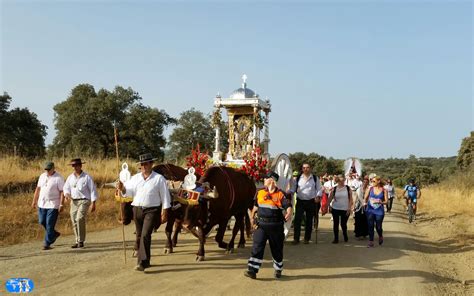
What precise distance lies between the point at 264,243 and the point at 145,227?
2006mm

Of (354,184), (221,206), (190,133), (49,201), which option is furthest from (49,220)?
(190,133)

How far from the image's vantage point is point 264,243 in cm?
789

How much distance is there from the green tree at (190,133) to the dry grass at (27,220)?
27461 millimetres

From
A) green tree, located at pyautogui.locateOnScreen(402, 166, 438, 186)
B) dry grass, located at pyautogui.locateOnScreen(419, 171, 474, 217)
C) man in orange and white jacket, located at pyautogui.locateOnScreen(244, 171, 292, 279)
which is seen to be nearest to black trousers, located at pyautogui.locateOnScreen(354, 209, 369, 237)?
man in orange and white jacket, located at pyautogui.locateOnScreen(244, 171, 292, 279)

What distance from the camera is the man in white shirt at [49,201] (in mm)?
10070

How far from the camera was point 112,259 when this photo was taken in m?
9.16

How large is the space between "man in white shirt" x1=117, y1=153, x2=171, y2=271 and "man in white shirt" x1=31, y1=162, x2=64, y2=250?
284 cm

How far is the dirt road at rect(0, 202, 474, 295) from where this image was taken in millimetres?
7180

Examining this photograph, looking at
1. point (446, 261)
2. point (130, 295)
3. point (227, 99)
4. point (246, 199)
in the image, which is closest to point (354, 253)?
point (446, 261)

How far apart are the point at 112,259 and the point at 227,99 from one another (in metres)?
7.69

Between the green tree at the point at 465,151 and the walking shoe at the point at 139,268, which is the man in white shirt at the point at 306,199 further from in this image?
the green tree at the point at 465,151

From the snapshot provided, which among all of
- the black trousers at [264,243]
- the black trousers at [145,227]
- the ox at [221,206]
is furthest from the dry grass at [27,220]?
the black trousers at [264,243]

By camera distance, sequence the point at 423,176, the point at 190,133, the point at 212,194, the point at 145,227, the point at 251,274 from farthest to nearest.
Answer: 1. the point at 423,176
2. the point at 190,133
3. the point at 212,194
4. the point at 145,227
5. the point at 251,274

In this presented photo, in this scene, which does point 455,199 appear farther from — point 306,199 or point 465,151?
point 465,151
